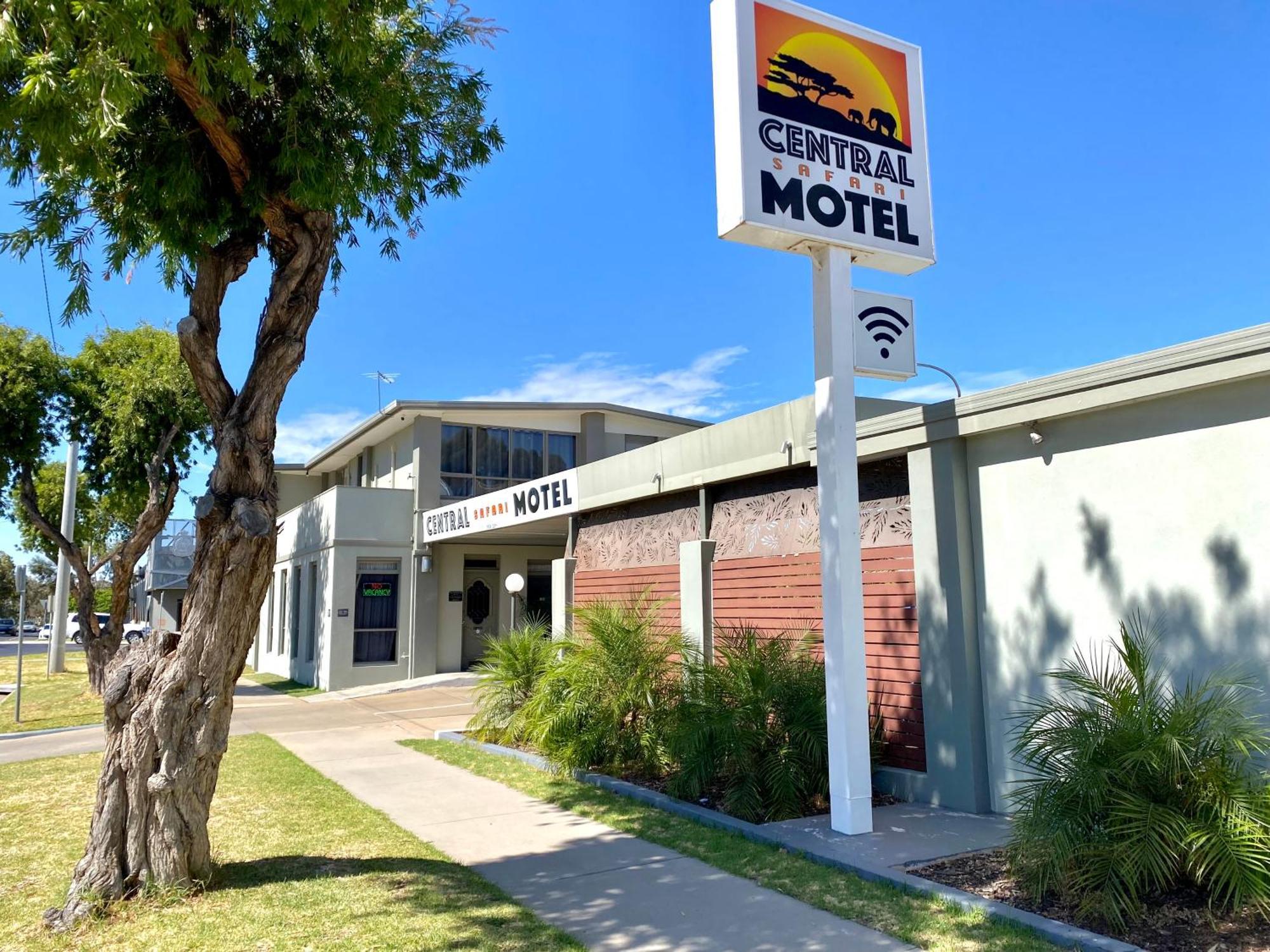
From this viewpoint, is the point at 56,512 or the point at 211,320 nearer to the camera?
the point at 211,320

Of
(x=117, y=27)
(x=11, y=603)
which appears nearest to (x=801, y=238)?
(x=117, y=27)

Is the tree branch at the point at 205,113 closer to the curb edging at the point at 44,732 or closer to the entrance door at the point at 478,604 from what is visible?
the curb edging at the point at 44,732

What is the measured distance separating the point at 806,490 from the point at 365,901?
5704mm

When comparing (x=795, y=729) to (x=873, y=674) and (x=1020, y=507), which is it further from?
(x=1020, y=507)

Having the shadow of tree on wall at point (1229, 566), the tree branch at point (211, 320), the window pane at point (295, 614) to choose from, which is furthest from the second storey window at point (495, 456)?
the shadow of tree on wall at point (1229, 566)

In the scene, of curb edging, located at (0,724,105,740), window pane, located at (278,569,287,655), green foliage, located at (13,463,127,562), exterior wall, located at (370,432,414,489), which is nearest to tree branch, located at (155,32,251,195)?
curb edging, located at (0,724,105,740)

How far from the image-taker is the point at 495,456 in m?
23.0

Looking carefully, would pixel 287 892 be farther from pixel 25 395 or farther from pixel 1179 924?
pixel 25 395

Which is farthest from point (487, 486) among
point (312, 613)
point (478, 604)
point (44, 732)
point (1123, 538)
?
point (1123, 538)

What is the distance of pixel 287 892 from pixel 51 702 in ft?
52.8

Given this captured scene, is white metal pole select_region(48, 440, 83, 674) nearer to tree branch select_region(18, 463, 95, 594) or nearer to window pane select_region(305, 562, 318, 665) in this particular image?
tree branch select_region(18, 463, 95, 594)

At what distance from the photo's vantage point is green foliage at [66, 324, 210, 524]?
18781 mm

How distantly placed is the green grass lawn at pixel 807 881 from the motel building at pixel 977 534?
1.25 metres

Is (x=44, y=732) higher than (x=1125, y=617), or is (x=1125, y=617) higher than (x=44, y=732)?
(x=1125, y=617)
